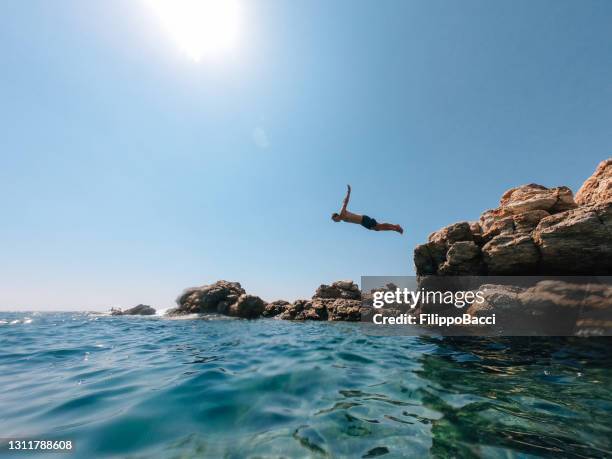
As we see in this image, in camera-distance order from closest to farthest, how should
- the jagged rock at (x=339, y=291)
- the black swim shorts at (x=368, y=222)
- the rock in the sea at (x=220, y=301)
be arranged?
the black swim shorts at (x=368, y=222) → the rock in the sea at (x=220, y=301) → the jagged rock at (x=339, y=291)

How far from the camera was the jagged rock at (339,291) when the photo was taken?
3184 cm

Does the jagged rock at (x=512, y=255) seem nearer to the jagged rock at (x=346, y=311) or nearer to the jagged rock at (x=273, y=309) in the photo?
the jagged rock at (x=346, y=311)

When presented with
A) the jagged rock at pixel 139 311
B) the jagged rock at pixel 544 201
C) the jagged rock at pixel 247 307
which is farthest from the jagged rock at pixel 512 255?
the jagged rock at pixel 139 311

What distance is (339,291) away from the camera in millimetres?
32281

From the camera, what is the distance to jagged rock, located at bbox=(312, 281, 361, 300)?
1254 inches

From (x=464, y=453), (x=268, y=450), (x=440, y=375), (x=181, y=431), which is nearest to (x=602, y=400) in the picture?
(x=440, y=375)

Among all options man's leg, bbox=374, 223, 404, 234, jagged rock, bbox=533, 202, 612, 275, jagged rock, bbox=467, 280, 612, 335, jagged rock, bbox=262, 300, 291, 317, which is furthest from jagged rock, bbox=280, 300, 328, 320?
jagged rock, bbox=533, 202, 612, 275

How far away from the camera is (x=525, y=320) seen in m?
9.17

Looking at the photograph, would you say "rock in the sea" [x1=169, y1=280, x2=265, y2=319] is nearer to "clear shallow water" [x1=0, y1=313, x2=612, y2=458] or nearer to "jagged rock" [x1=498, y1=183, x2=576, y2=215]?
"clear shallow water" [x1=0, y1=313, x2=612, y2=458]

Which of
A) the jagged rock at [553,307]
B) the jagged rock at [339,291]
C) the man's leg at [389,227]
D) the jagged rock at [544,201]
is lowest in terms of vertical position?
the jagged rock at [553,307]

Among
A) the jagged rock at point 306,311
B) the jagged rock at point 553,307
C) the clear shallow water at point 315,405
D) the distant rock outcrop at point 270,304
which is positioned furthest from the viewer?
the distant rock outcrop at point 270,304

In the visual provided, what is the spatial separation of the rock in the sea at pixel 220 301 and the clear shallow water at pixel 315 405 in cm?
2200

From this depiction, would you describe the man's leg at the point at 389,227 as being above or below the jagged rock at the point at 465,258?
above

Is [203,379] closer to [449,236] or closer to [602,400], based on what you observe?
[602,400]
